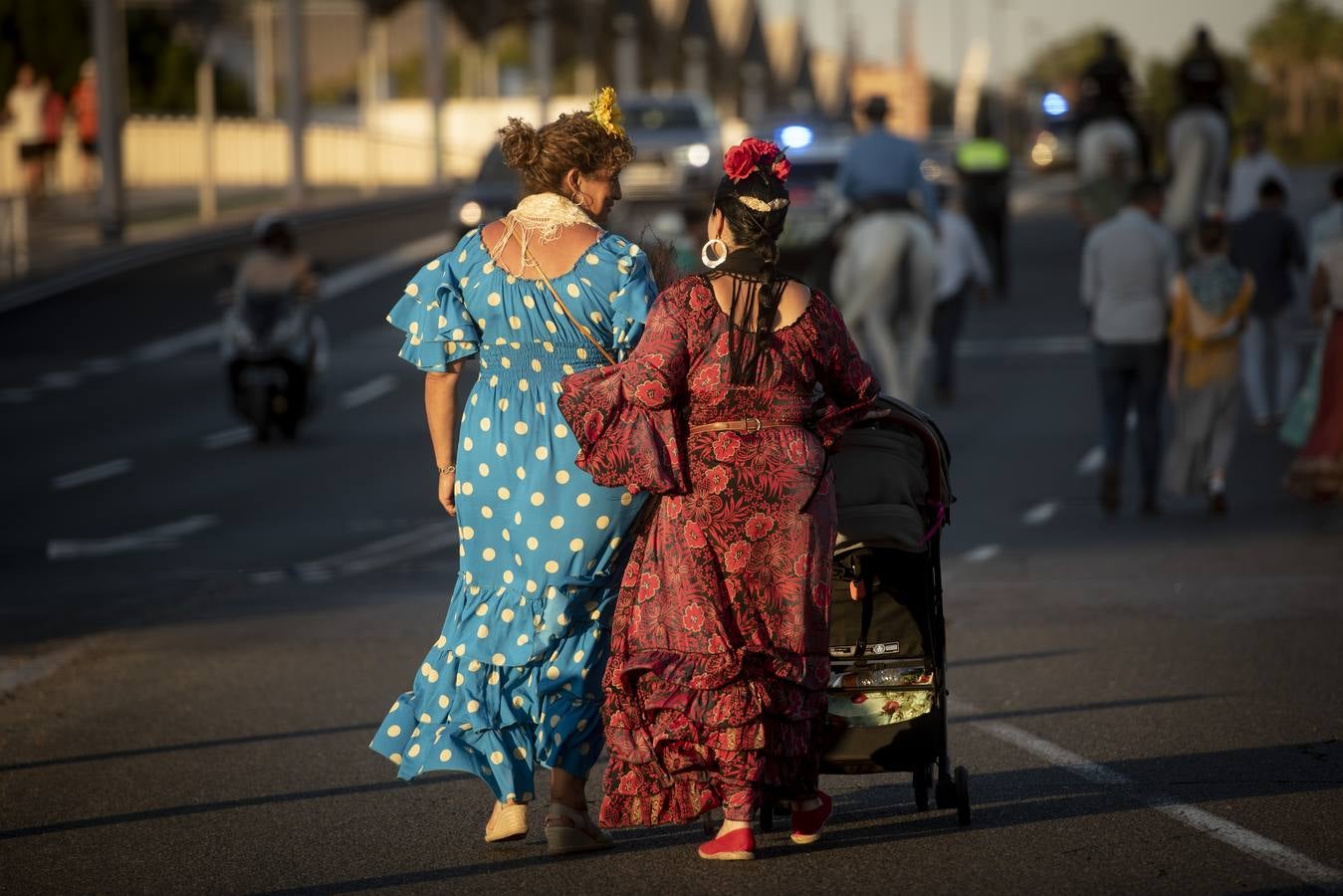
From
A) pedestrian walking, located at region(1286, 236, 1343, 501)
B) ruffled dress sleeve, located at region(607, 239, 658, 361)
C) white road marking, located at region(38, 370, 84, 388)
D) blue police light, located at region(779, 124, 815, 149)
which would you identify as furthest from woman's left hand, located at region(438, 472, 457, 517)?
white road marking, located at region(38, 370, 84, 388)

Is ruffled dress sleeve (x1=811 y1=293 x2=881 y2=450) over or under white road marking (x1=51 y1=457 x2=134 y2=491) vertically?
over

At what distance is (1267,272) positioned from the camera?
18.5 metres

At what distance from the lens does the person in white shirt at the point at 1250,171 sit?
69.7 feet

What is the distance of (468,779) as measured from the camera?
759cm

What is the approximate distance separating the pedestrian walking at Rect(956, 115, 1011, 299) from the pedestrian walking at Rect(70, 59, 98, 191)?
1565cm

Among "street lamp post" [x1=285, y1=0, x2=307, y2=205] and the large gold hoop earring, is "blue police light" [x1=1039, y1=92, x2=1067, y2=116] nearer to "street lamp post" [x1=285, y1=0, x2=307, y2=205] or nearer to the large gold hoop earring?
"street lamp post" [x1=285, y1=0, x2=307, y2=205]

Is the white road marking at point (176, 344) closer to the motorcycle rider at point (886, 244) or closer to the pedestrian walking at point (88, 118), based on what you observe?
the motorcycle rider at point (886, 244)

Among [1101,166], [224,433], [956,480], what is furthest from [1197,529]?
[1101,166]

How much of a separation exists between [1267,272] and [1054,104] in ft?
59.4

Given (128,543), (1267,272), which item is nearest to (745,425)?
(128,543)

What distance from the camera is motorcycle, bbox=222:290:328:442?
1919 cm

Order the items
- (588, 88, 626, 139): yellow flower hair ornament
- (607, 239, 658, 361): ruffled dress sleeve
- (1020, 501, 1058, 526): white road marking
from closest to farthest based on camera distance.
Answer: (607, 239, 658, 361): ruffled dress sleeve
(588, 88, 626, 139): yellow flower hair ornament
(1020, 501, 1058, 526): white road marking

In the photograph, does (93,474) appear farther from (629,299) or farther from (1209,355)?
(629,299)

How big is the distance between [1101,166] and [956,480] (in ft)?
33.5
